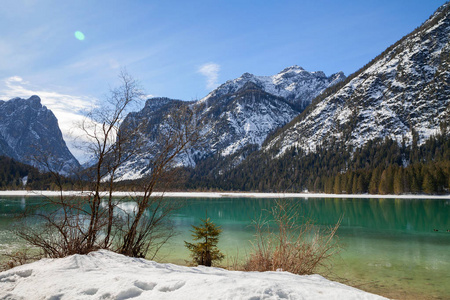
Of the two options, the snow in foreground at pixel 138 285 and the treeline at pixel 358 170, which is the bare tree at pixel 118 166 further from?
the treeline at pixel 358 170

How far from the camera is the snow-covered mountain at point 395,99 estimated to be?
464 ft

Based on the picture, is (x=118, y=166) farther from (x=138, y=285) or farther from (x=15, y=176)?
(x=15, y=176)

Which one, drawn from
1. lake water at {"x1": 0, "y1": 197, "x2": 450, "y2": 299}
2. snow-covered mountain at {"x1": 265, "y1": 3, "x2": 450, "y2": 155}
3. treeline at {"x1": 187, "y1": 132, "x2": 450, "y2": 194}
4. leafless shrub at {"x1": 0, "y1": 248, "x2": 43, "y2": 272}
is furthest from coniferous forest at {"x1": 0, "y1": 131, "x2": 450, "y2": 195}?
leafless shrub at {"x1": 0, "y1": 248, "x2": 43, "y2": 272}

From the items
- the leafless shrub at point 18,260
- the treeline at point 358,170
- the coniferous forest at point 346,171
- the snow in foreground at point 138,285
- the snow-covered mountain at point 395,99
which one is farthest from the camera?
the snow-covered mountain at point 395,99

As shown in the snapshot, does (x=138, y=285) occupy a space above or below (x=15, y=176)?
above

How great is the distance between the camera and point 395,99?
159 m

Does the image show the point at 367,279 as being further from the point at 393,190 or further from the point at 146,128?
the point at 393,190

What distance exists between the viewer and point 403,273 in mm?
10320

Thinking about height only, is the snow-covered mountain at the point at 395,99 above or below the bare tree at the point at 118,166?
above

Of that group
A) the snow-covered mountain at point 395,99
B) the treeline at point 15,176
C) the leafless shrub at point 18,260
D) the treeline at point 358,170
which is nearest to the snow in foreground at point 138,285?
the leafless shrub at point 18,260

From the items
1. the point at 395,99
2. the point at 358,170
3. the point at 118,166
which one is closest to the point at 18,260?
the point at 118,166

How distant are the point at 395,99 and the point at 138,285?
186 meters

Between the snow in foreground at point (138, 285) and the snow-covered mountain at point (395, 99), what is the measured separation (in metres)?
150

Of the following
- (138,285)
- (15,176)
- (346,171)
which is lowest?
(15,176)
